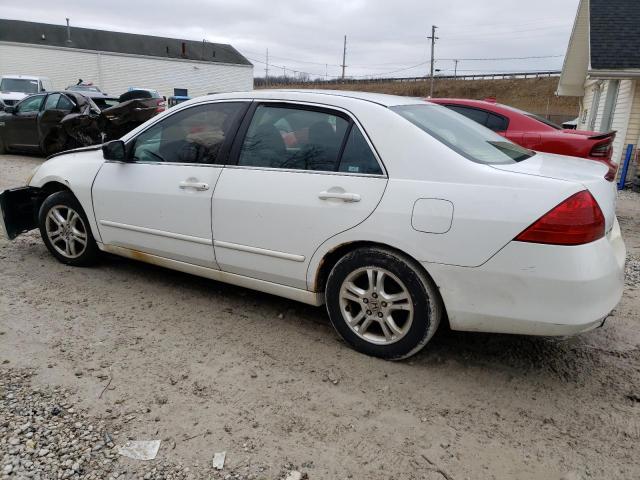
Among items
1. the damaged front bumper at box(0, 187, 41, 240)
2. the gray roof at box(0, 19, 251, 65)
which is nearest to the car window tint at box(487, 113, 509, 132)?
the damaged front bumper at box(0, 187, 41, 240)

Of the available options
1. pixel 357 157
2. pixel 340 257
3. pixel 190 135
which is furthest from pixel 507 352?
pixel 190 135

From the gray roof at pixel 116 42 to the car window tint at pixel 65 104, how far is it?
35.3 metres

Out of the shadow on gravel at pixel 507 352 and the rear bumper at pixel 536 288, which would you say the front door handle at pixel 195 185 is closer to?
the shadow on gravel at pixel 507 352

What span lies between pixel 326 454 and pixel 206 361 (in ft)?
3.57

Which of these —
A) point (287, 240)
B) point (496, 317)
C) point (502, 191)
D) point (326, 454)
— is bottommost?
point (326, 454)

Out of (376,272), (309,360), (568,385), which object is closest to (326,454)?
(309,360)

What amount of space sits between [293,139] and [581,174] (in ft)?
5.82

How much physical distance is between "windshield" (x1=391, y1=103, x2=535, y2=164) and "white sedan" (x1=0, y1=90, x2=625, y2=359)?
0.06 ft

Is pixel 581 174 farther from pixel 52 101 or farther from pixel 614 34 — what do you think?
pixel 614 34

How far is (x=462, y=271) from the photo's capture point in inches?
106

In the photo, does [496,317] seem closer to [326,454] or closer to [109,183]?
[326,454]

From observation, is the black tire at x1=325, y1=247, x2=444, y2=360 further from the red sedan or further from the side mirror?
the red sedan

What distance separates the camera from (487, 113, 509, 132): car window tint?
642cm

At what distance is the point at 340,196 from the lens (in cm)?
302
